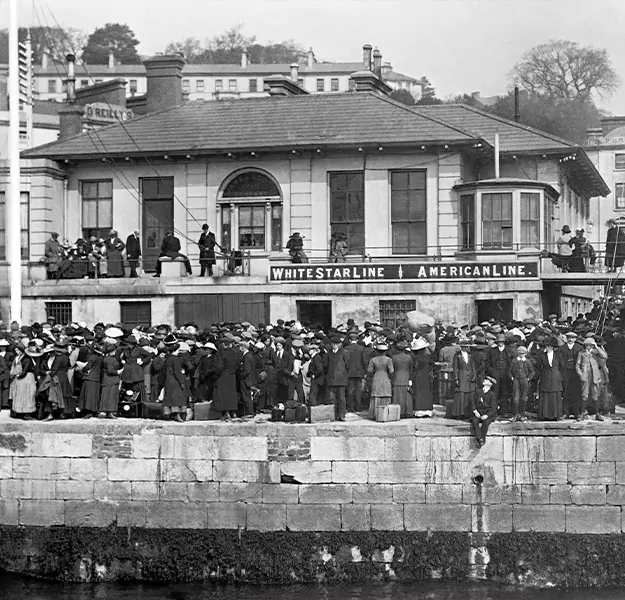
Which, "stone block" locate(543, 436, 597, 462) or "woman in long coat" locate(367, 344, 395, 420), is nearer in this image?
"stone block" locate(543, 436, 597, 462)

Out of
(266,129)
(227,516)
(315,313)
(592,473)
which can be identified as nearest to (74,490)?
(227,516)

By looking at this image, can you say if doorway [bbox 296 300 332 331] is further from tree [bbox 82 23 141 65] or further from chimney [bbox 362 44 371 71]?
tree [bbox 82 23 141 65]

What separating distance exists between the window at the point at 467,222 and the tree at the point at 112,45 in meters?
72.3

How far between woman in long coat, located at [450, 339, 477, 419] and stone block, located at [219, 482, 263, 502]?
352 centimetres

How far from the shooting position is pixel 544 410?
1900 cm

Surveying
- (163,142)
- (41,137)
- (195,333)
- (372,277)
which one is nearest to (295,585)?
→ (195,333)

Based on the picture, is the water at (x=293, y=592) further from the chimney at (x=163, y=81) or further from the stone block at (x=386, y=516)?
the chimney at (x=163, y=81)

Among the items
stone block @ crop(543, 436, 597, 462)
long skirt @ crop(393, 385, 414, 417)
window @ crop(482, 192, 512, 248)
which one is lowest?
stone block @ crop(543, 436, 597, 462)

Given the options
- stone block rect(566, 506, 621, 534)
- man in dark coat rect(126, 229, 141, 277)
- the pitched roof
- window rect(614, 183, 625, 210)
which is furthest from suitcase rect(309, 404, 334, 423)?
window rect(614, 183, 625, 210)

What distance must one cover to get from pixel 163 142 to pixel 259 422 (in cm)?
1559

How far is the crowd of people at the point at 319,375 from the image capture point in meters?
19.4

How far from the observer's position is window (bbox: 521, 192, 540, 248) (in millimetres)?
30859

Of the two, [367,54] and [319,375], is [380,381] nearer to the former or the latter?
[319,375]

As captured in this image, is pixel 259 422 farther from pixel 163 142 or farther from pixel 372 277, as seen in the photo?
pixel 163 142
